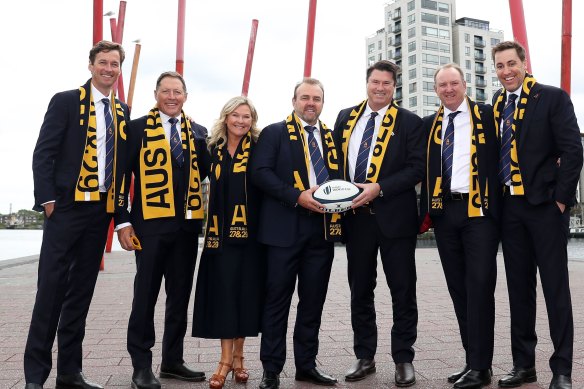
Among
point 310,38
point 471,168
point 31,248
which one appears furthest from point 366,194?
point 31,248

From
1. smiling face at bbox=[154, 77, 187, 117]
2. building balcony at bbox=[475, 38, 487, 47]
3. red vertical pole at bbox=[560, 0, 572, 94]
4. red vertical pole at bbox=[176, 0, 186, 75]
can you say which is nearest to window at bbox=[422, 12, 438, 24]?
building balcony at bbox=[475, 38, 487, 47]

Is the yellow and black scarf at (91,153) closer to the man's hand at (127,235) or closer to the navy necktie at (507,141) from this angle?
the man's hand at (127,235)

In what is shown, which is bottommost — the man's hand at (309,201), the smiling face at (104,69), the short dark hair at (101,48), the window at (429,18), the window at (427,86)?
the man's hand at (309,201)

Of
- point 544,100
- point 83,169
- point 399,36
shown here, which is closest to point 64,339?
point 83,169

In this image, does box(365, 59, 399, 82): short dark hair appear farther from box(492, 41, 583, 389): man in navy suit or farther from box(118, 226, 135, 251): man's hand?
box(118, 226, 135, 251): man's hand

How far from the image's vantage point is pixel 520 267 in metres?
4.18

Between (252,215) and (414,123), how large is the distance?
1395 millimetres

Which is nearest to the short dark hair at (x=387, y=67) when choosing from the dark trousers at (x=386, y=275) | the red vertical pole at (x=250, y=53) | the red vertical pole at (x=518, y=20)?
the dark trousers at (x=386, y=275)

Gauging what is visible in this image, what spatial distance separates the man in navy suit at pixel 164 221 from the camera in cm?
417

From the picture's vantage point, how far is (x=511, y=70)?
4207 millimetres

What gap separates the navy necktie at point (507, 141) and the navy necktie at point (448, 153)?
0.34 m

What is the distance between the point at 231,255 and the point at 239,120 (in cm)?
98

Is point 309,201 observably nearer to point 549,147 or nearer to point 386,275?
point 386,275

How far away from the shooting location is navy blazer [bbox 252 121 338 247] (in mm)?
4164
